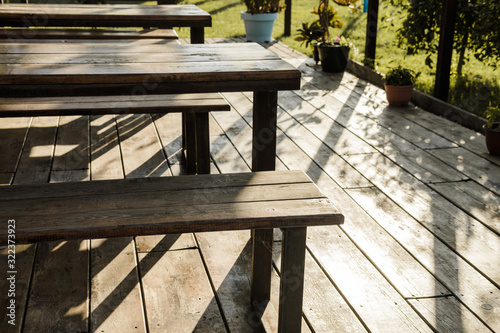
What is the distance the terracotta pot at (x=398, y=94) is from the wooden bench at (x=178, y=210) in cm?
318

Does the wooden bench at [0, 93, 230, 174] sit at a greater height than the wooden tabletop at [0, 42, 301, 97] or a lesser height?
lesser

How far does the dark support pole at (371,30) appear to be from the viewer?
5.94 m

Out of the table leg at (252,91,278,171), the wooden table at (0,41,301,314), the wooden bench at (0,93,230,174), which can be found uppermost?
the wooden table at (0,41,301,314)

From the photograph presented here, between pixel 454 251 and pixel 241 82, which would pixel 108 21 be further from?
pixel 454 251

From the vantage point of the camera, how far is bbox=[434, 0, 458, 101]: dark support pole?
15.6ft

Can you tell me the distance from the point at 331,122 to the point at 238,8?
25.9 ft

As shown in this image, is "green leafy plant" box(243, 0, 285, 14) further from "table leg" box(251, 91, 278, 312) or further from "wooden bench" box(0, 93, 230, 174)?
"table leg" box(251, 91, 278, 312)

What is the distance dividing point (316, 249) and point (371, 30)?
3.84 metres

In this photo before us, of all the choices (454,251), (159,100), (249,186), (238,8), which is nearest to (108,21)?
(159,100)

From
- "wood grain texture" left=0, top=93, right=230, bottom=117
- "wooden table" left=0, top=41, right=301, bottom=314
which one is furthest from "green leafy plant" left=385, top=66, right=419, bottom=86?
"wooden table" left=0, top=41, right=301, bottom=314

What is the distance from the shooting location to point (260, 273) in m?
2.19

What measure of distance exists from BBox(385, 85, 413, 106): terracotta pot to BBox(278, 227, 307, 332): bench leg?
344cm

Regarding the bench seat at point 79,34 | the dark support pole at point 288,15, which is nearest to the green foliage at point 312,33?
the dark support pole at point 288,15

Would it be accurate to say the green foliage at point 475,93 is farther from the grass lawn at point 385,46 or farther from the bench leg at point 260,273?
the bench leg at point 260,273
